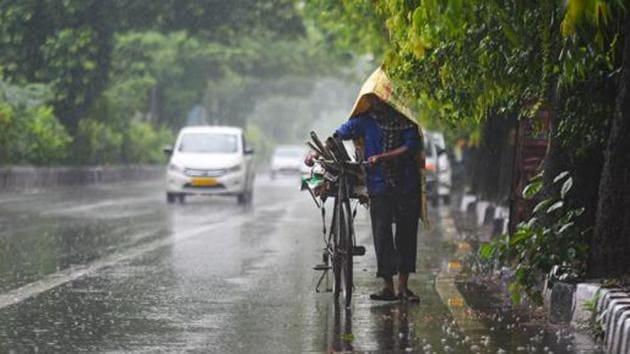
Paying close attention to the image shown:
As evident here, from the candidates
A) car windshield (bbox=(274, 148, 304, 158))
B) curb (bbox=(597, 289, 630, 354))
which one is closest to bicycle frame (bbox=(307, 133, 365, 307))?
curb (bbox=(597, 289, 630, 354))

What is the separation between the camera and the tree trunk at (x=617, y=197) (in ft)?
32.0

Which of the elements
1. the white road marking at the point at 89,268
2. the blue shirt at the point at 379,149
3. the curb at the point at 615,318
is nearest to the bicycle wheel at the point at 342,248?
the blue shirt at the point at 379,149

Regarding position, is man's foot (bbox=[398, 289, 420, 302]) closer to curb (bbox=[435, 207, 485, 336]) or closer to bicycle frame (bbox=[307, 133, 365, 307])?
curb (bbox=[435, 207, 485, 336])

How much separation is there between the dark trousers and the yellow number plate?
19.2 meters

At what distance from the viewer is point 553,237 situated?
10.6 metres

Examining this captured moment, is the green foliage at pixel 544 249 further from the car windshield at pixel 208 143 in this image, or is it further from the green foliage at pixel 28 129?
the green foliage at pixel 28 129

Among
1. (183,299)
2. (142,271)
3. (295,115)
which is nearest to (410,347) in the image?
(183,299)

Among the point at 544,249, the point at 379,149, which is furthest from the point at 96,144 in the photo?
the point at 544,249

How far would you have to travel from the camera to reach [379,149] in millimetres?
11297

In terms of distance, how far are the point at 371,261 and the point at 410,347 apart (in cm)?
656

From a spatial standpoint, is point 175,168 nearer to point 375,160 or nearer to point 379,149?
point 379,149

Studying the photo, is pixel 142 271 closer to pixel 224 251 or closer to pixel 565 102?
pixel 224 251

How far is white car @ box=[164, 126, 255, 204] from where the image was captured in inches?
1194

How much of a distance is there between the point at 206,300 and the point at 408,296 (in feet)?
Answer: 5.49
